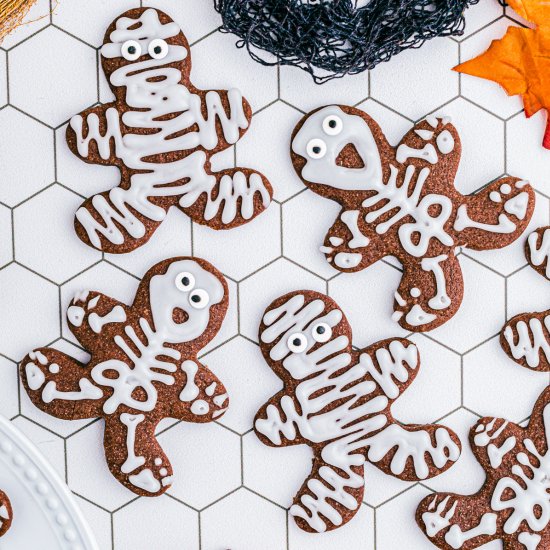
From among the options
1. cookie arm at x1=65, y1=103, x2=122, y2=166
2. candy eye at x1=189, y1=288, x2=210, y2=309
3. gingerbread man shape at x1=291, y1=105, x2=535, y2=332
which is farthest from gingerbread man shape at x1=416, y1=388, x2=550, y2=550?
cookie arm at x1=65, y1=103, x2=122, y2=166

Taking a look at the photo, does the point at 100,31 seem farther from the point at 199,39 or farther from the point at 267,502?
the point at 267,502

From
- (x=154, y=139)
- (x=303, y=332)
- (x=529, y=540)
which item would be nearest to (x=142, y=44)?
(x=154, y=139)

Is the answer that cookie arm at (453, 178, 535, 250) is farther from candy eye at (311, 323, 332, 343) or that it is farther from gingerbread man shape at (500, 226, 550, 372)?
candy eye at (311, 323, 332, 343)

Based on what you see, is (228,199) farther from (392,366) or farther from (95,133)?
(392,366)

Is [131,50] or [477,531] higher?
[131,50]

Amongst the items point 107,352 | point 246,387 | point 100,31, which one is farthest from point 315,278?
point 100,31

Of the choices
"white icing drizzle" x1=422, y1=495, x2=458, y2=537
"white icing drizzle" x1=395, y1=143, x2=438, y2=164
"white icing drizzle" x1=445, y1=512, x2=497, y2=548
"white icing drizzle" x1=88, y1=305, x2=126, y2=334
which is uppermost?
"white icing drizzle" x1=395, y1=143, x2=438, y2=164
